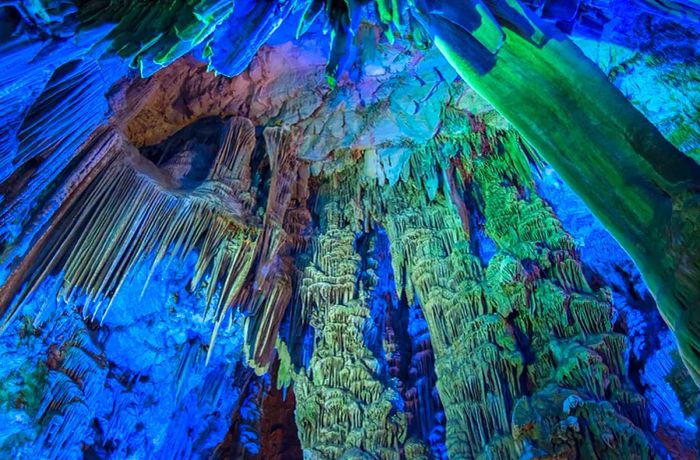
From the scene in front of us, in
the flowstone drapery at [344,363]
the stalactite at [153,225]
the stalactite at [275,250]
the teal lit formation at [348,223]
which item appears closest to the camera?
the teal lit formation at [348,223]

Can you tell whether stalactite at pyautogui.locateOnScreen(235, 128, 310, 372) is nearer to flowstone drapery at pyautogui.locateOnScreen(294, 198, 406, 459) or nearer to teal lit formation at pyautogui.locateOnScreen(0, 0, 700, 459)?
teal lit formation at pyautogui.locateOnScreen(0, 0, 700, 459)

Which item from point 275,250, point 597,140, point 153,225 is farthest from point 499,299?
point 153,225

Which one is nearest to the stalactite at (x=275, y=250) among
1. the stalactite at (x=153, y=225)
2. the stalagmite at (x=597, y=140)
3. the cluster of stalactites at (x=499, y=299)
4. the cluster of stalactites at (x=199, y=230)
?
the cluster of stalactites at (x=199, y=230)

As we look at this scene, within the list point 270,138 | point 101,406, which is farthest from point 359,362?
point 101,406

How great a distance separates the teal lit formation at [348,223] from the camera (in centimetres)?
243

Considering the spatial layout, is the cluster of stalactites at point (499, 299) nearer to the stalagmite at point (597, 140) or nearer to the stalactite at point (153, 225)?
the stalactite at point (153, 225)

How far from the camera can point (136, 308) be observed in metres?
5.50

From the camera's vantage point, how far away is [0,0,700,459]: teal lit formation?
2.43 metres

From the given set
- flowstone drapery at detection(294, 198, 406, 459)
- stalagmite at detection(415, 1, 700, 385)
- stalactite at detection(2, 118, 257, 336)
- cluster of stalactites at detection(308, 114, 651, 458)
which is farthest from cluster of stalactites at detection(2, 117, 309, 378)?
stalagmite at detection(415, 1, 700, 385)

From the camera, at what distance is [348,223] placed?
5730mm

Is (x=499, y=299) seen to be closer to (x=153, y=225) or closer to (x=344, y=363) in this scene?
(x=344, y=363)

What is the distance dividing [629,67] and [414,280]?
2579mm

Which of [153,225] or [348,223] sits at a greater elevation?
[153,225]

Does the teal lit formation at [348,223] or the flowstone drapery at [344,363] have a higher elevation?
the teal lit formation at [348,223]
